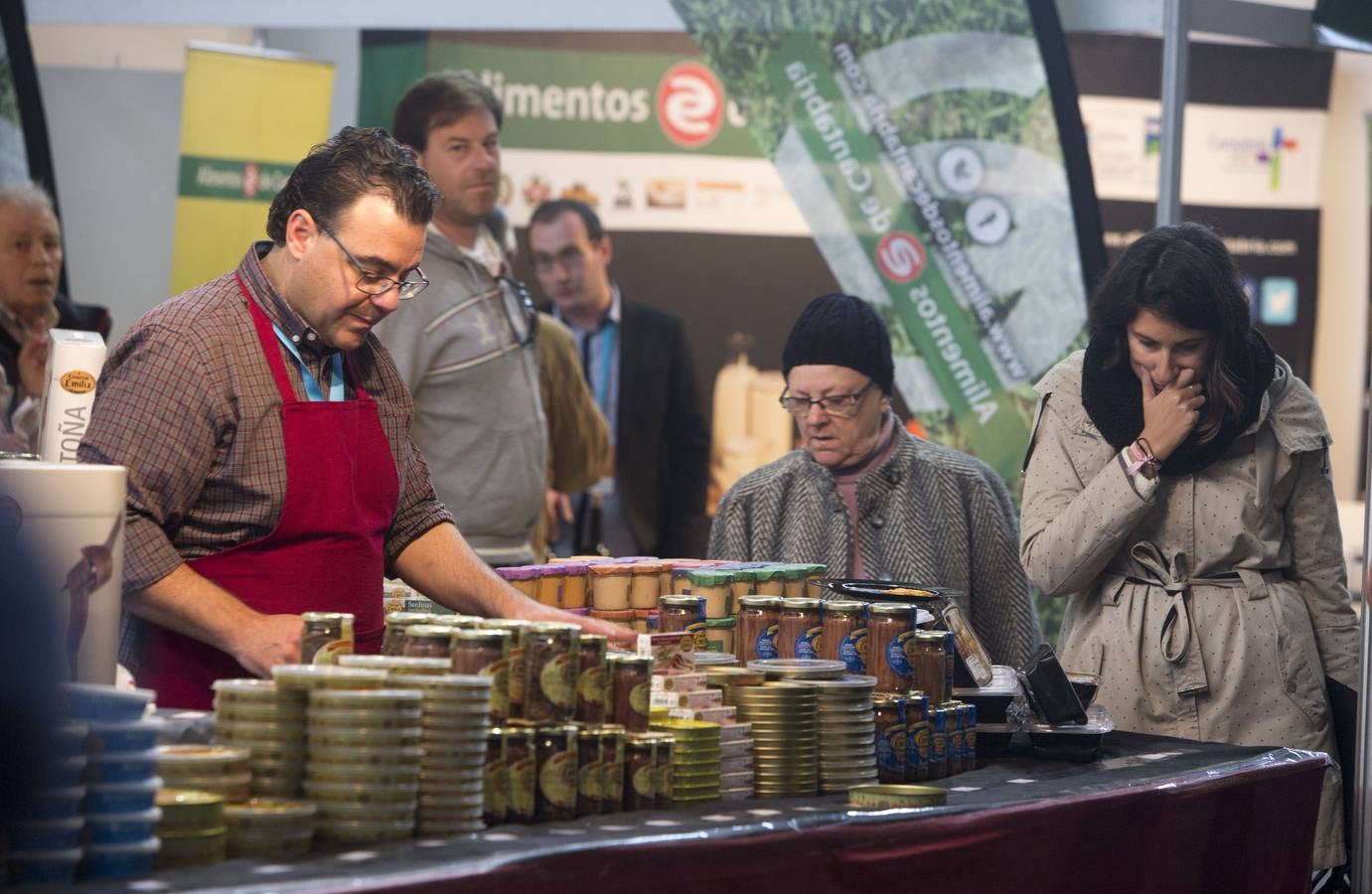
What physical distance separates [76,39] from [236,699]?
4.73 metres

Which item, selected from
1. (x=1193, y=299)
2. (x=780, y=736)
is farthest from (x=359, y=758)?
(x=1193, y=299)

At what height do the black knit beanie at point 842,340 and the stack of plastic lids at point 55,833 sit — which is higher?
the black knit beanie at point 842,340

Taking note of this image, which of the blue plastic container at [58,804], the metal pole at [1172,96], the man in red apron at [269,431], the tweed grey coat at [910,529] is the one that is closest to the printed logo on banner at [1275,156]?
the metal pole at [1172,96]

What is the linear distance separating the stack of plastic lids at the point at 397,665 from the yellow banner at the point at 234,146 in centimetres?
391

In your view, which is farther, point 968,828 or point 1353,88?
point 1353,88

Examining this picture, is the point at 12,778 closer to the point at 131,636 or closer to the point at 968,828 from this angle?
the point at 131,636

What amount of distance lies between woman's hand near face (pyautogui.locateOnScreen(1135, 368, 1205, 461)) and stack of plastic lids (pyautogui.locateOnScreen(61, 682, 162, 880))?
7.80 feet

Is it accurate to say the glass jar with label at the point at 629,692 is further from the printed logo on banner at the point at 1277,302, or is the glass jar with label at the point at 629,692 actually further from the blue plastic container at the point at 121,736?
the printed logo on banner at the point at 1277,302

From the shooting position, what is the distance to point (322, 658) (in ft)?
7.95

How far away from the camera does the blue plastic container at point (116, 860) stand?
193 centimetres

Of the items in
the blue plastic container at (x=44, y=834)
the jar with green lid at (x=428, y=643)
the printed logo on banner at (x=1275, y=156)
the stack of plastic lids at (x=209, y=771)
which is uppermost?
the printed logo on banner at (x=1275, y=156)

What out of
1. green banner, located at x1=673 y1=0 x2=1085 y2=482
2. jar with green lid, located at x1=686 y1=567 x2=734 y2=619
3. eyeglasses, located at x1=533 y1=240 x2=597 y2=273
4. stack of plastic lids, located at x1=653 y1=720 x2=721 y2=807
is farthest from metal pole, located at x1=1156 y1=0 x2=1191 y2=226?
stack of plastic lids, located at x1=653 y1=720 x2=721 y2=807

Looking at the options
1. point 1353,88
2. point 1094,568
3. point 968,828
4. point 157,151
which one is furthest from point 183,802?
point 1353,88

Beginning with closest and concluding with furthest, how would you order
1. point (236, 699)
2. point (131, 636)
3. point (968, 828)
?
point (236, 699)
point (968, 828)
point (131, 636)
